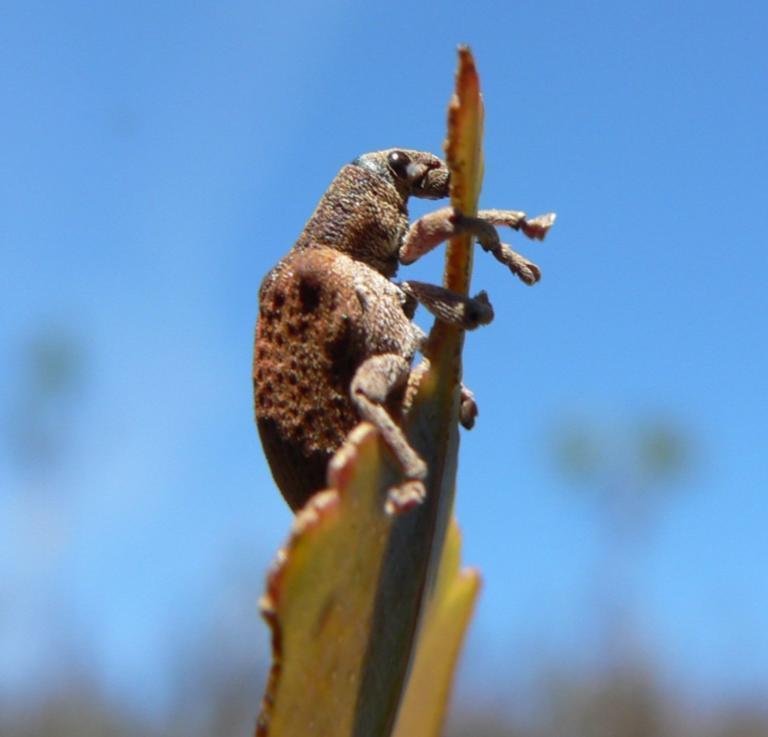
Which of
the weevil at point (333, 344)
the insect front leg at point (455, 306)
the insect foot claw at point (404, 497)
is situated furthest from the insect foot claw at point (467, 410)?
the insect foot claw at point (404, 497)

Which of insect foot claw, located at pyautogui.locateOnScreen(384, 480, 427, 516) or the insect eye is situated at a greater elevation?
the insect eye

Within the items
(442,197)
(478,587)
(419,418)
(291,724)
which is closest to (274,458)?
(419,418)

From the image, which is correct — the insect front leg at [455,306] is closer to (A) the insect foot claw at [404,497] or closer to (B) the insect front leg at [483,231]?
(B) the insect front leg at [483,231]

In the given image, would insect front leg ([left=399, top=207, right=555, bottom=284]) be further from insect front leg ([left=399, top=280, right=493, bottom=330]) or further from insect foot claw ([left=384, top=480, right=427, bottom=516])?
insect foot claw ([left=384, top=480, right=427, bottom=516])

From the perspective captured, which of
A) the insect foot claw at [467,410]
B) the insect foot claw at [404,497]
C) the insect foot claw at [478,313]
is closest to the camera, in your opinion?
the insect foot claw at [404,497]

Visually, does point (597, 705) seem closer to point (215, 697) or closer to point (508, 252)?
point (215, 697)

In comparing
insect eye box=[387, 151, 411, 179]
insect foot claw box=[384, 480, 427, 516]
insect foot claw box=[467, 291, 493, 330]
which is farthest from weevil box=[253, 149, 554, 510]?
insect eye box=[387, 151, 411, 179]
